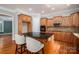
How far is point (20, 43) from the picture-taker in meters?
1.98

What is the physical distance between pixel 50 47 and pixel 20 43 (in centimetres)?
56

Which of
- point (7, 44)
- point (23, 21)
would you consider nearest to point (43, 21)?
point (23, 21)

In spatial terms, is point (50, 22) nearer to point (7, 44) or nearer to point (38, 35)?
point (38, 35)

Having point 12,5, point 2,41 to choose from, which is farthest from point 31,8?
point 2,41

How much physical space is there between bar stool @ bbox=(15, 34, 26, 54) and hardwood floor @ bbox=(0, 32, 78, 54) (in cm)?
7

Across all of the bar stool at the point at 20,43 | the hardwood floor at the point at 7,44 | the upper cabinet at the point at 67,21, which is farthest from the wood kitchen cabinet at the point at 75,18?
the hardwood floor at the point at 7,44

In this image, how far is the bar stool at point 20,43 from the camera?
1953 mm

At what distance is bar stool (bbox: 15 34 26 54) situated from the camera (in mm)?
1953

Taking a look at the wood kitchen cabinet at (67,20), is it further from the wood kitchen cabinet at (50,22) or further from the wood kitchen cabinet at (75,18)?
the wood kitchen cabinet at (50,22)

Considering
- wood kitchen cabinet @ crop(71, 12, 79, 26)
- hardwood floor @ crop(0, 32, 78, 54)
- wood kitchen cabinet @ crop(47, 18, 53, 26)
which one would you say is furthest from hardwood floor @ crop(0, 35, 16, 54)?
wood kitchen cabinet @ crop(71, 12, 79, 26)

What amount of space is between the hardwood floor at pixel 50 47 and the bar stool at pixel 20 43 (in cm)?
7

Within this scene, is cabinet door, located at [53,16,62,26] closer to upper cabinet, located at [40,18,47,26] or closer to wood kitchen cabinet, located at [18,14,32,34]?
upper cabinet, located at [40,18,47,26]
